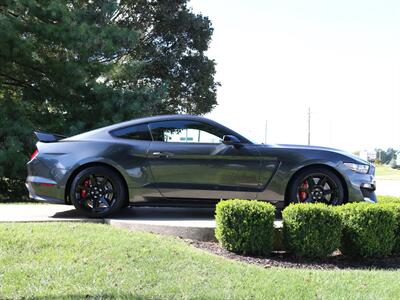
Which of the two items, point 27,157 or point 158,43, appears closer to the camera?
point 27,157

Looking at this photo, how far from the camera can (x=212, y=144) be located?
20.8 feet

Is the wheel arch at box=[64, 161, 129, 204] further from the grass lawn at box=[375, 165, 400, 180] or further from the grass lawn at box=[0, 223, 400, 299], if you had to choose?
the grass lawn at box=[375, 165, 400, 180]

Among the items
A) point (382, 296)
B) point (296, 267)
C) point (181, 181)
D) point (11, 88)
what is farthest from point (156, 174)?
point (11, 88)

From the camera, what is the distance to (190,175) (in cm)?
625

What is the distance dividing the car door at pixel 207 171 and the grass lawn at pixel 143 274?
4.15ft

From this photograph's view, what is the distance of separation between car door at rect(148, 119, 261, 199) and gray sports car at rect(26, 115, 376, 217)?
0.5 inches

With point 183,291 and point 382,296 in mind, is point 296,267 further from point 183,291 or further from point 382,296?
point 183,291

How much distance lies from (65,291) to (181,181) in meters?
2.75

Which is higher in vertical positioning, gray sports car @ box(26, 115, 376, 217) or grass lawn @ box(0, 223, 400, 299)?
gray sports car @ box(26, 115, 376, 217)

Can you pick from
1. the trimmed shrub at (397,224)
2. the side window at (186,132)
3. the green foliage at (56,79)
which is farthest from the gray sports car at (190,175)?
the green foliage at (56,79)

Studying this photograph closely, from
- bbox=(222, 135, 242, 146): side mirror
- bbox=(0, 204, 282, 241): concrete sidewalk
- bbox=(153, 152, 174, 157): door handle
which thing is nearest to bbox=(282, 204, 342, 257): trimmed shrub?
bbox=(0, 204, 282, 241): concrete sidewalk

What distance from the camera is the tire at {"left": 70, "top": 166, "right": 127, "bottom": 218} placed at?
20.4ft

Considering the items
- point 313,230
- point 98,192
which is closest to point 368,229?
point 313,230

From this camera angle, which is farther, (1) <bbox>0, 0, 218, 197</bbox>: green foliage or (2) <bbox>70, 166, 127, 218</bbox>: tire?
(1) <bbox>0, 0, 218, 197</bbox>: green foliage
